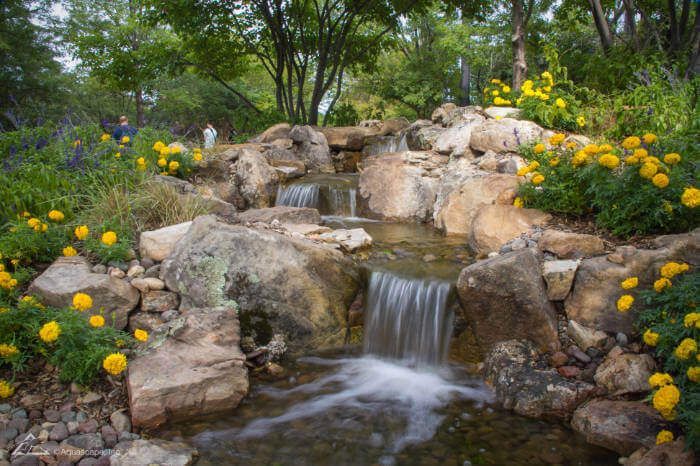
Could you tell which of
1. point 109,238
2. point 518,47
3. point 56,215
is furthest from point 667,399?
point 518,47

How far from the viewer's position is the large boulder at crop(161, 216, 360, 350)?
403 centimetres

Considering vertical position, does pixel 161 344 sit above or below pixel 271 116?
below

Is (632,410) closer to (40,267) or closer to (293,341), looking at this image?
(293,341)

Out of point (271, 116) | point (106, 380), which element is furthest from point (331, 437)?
point (271, 116)

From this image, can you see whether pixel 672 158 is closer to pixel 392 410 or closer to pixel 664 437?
pixel 664 437

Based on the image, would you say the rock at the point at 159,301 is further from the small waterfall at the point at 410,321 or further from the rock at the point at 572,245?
the rock at the point at 572,245

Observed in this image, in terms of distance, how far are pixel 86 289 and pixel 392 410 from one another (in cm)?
259

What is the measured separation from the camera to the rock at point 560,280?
12.2ft

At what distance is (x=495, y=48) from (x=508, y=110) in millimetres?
11386

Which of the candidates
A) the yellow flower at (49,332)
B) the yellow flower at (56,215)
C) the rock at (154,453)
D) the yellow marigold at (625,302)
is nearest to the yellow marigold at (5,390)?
the yellow flower at (49,332)

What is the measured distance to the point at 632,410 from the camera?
111 inches

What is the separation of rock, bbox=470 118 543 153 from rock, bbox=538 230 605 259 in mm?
2766

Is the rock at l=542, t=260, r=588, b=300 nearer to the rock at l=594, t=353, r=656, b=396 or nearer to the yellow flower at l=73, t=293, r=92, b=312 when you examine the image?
the rock at l=594, t=353, r=656, b=396

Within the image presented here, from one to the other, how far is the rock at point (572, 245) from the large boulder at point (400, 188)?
3047 millimetres
